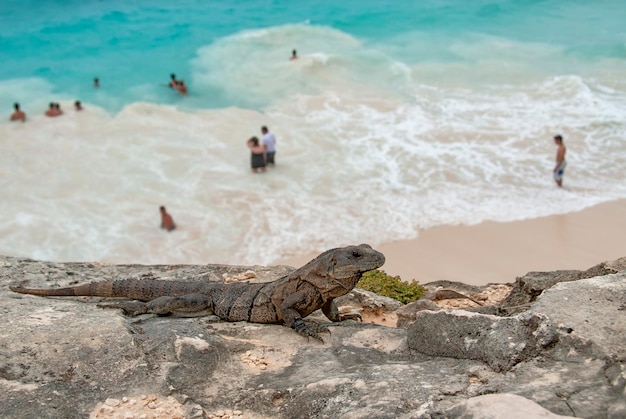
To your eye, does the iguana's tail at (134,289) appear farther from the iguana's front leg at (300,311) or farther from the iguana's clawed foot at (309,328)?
the iguana's clawed foot at (309,328)

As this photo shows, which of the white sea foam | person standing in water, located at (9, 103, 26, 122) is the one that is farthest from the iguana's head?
person standing in water, located at (9, 103, 26, 122)

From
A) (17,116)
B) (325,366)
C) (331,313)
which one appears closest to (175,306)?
(331,313)

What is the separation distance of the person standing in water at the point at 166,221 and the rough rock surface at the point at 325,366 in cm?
1021

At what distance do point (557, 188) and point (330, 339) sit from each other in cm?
1274

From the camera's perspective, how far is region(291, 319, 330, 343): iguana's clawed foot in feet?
18.5

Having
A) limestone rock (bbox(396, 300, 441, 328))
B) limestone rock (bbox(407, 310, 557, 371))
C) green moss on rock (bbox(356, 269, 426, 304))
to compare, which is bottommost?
green moss on rock (bbox(356, 269, 426, 304))

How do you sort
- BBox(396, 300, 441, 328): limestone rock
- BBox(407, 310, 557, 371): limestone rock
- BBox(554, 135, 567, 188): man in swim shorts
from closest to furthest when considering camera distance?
BBox(407, 310, 557, 371): limestone rock < BBox(396, 300, 441, 328): limestone rock < BBox(554, 135, 567, 188): man in swim shorts

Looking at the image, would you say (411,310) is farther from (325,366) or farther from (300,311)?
(325,366)

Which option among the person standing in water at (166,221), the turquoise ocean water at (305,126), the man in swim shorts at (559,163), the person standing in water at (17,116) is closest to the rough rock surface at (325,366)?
the turquoise ocean water at (305,126)

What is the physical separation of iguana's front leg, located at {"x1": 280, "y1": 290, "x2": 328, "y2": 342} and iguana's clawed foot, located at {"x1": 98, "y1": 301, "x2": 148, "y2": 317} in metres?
1.34

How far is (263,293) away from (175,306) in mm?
845

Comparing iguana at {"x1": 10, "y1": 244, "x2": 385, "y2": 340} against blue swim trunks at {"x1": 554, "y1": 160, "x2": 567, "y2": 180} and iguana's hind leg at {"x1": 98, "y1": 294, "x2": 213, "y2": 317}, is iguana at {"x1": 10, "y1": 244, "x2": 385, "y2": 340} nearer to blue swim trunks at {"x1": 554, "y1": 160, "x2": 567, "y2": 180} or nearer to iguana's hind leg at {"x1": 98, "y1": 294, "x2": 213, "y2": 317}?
iguana's hind leg at {"x1": 98, "y1": 294, "x2": 213, "y2": 317}

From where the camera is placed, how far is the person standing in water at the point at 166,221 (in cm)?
1594

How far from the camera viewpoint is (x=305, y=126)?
22.3m
